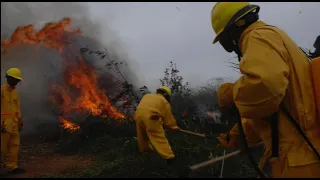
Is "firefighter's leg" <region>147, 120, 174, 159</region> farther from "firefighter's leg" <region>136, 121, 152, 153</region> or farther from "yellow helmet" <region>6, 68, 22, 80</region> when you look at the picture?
"yellow helmet" <region>6, 68, 22, 80</region>

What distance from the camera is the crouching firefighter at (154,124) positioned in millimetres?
7047

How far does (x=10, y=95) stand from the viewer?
304 inches

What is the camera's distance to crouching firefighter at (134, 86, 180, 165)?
7047mm

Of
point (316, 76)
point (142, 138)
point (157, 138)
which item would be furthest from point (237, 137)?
point (142, 138)

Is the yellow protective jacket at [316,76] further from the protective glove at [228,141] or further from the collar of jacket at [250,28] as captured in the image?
the protective glove at [228,141]

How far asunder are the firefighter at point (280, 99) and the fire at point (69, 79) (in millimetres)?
9375

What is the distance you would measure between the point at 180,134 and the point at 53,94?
19.6 feet

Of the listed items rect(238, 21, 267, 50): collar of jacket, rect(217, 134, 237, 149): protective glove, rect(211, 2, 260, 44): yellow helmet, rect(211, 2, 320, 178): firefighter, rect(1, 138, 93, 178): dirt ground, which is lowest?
rect(1, 138, 93, 178): dirt ground

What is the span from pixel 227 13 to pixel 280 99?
2.59ft

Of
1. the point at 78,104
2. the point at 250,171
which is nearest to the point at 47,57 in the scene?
the point at 78,104

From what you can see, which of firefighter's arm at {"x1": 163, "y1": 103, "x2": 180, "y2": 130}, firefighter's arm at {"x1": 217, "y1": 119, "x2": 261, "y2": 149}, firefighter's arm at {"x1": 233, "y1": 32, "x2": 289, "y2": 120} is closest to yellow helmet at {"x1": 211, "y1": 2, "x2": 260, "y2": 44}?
firefighter's arm at {"x1": 233, "y1": 32, "x2": 289, "y2": 120}

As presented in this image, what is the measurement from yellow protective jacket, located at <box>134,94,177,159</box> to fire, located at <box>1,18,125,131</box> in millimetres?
4008

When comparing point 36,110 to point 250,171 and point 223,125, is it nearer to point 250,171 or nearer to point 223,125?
point 223,125

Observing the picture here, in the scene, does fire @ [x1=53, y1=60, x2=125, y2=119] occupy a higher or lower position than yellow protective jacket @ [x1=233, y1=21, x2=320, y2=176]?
lower
